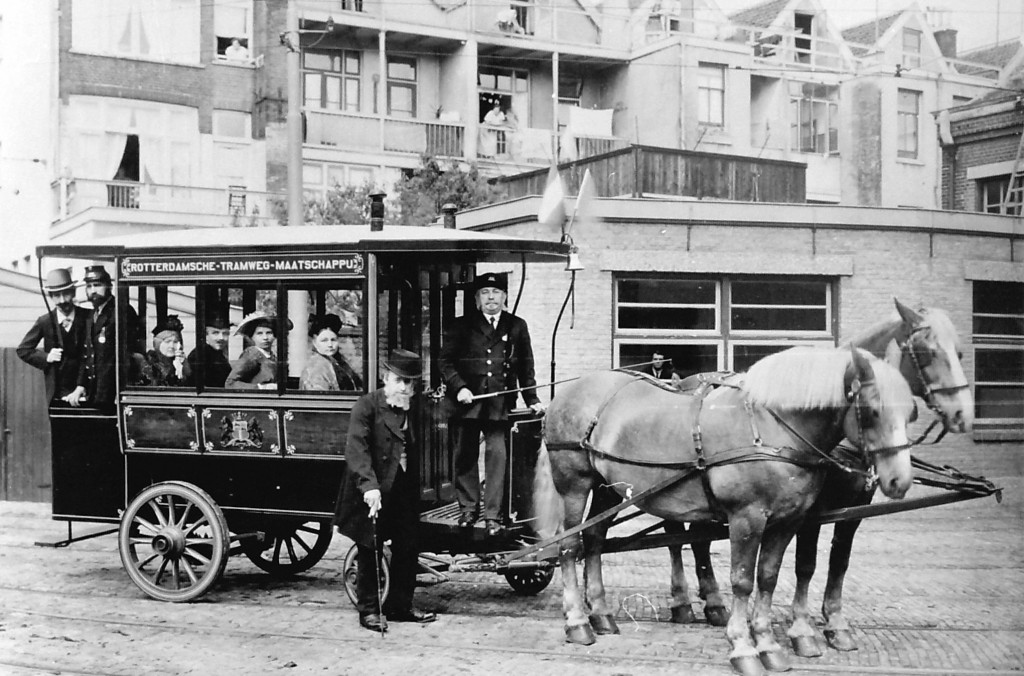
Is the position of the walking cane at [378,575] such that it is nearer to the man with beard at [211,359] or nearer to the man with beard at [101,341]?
the man with beard at [211,359]

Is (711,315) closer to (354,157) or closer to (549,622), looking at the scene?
(549,622)

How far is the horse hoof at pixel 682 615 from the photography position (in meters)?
6.07

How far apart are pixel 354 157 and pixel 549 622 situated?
24.3ft

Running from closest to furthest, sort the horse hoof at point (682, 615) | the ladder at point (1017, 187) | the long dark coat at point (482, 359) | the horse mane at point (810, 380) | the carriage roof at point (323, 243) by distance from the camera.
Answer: the horse mane at point (810, 380), the ladder at point (1017, 187), the carriage roof at point (323, 243), the horse hoof at point (682, 615), the long dark coat at point (482, 359)

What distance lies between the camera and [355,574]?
6.39 m

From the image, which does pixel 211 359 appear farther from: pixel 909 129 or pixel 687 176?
pixel 687 176

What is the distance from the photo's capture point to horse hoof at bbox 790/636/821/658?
17.1ft

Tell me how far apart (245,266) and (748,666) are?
400cm

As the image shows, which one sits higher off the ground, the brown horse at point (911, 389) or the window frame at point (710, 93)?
the window frame at point (710, 93)

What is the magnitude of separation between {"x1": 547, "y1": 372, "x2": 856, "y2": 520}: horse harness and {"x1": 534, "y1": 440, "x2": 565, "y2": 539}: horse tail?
1.22ft

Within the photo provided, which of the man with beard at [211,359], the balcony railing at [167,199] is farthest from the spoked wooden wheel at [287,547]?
the balcony railing at [167,199]

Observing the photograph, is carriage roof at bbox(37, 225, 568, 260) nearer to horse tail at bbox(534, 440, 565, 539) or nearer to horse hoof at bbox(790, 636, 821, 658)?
horse tail at bbox(534, 440, 565, 539)

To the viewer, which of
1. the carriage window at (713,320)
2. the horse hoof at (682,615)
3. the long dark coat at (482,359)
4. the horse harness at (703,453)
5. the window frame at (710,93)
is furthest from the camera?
the window frame at (710,93)

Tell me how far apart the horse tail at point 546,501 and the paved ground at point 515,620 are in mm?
589
